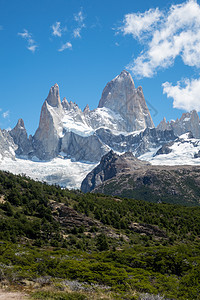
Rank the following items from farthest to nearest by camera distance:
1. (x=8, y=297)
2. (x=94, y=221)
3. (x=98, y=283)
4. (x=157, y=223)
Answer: (x=157, y=223) → (x=94, y=221) → (x=98, y=283) → (x=8, y=297)

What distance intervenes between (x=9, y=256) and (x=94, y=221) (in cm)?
3385

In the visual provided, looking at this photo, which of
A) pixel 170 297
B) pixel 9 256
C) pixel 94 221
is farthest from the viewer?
pixel 94 221

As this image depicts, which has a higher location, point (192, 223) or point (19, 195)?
point (19, 195)

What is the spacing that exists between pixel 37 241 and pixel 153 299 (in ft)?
87.3

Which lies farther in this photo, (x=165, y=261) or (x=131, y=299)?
(x=165, y=261)

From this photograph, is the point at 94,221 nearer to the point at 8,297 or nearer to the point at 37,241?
the point at 37,241

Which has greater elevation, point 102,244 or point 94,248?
point 102,244

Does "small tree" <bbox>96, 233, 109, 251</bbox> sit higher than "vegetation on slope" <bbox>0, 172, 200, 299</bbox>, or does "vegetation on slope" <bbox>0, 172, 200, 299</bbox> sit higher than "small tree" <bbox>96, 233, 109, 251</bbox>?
"vegetation on slope" <bbox>0, 172, 200, 299</bbox>

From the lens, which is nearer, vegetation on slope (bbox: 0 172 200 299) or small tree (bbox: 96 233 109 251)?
vegetation on slope (bbox: 0 172 200 299)

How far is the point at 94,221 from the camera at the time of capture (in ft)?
198

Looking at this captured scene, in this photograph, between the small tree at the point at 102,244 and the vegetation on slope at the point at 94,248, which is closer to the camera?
the vegetation on slope at the point at 94,248

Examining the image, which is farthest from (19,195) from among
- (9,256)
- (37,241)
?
(9,256)

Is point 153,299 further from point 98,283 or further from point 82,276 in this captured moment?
point 82,276

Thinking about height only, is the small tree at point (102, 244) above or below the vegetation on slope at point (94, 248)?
below
